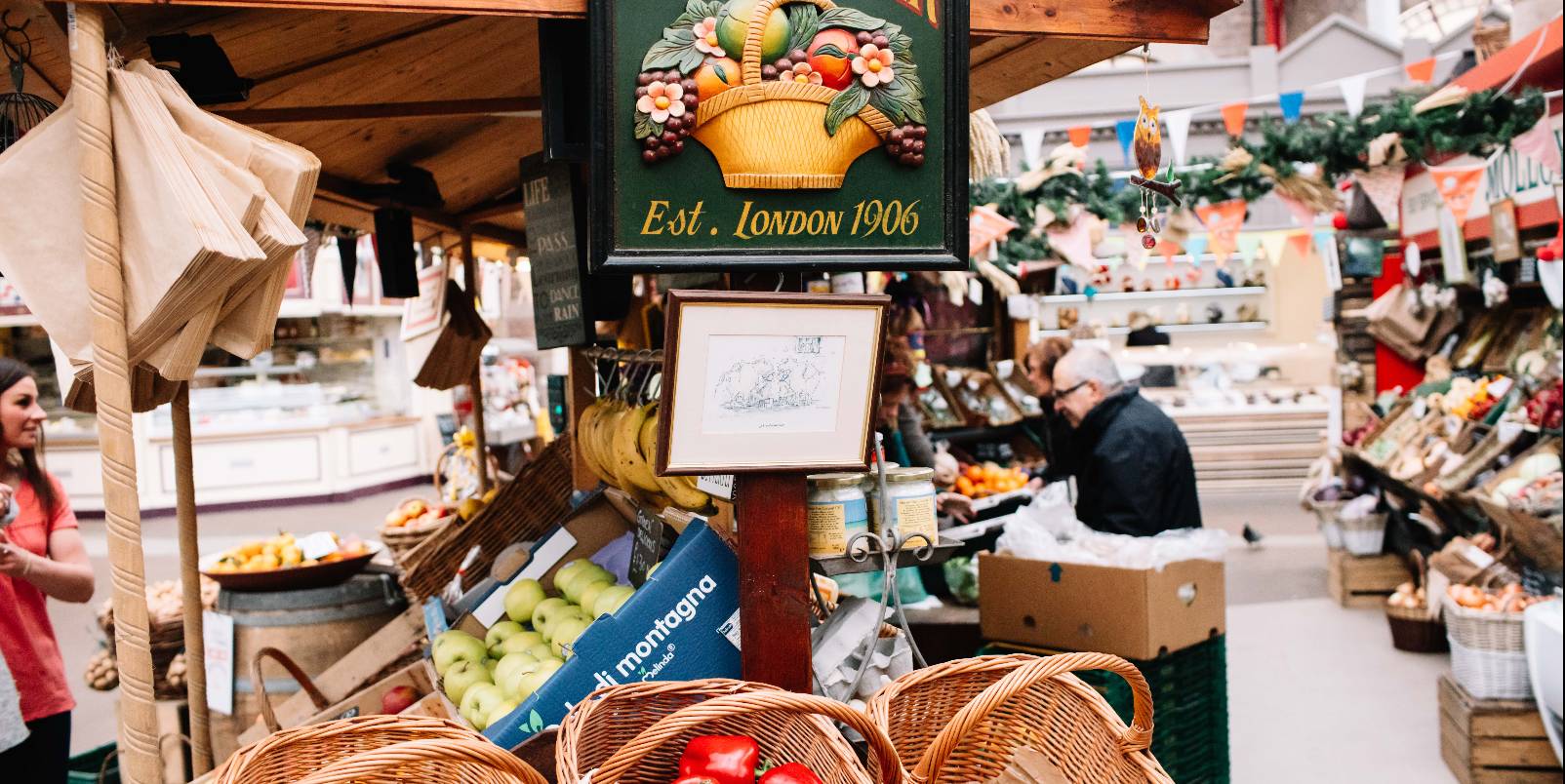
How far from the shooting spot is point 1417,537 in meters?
6.56

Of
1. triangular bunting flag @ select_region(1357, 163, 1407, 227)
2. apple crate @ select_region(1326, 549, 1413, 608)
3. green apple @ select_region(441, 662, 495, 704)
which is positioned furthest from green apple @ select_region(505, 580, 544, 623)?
triangular bunting flag @ select_region(1357, 163, 1407, 227)

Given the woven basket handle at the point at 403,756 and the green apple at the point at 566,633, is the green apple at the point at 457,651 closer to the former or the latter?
the green apple at the point at 566,633

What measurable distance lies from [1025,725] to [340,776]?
1.07 m

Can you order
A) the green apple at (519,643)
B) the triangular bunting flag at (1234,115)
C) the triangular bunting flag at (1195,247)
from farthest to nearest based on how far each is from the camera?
the triangular bunting flag at (1195,247) < the triangular bunting flag at (1234,115) < the green apple at (519,643)

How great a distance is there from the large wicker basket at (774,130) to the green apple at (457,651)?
4.25 ft

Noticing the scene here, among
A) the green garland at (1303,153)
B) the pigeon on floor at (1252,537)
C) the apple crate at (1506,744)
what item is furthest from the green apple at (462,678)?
the pigeon on floor at (1252,537)

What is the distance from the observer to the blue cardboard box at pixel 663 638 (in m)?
1.96

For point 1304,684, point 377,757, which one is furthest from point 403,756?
point 1304,684

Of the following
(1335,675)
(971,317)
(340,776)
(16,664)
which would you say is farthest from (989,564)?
(971,317)

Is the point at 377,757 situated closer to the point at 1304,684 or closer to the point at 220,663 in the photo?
the point at 220,663

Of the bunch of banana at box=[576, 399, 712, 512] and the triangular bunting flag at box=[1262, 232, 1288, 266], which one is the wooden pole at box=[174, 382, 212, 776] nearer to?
the bunch of banana at box=[576, 399, 712, 512]

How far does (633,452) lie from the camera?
2.54 m

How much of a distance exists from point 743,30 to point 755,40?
0.02 metres

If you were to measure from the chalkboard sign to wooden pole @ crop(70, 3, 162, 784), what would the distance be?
47.0 inches
